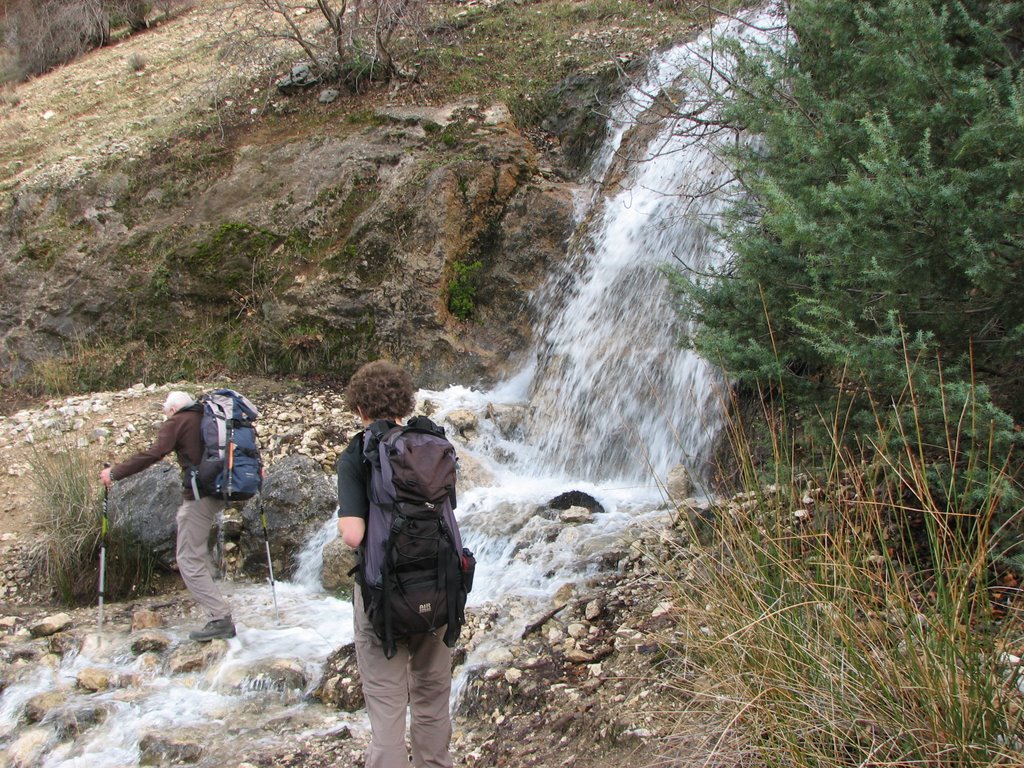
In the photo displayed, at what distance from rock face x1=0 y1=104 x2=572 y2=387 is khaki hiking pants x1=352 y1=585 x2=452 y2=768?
680 cm

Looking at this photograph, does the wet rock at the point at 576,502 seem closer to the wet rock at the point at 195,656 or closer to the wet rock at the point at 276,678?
the wet rock at the point at 276,678

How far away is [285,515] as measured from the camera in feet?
24.7

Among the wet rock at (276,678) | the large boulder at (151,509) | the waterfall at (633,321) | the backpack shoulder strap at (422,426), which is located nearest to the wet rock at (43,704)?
the wet rock at (276,678)

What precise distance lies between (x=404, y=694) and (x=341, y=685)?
180cm

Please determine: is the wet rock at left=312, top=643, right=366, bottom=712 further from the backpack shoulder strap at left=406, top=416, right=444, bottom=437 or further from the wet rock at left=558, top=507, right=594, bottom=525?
the backpack shoulder strap at left=406, top=416, right=444, bottom=437

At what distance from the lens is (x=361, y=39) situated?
13008mm

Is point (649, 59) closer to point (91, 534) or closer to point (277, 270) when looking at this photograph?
point (277, 270)

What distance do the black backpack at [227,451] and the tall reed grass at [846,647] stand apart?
3.51m

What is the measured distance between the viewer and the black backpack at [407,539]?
326 centimetres

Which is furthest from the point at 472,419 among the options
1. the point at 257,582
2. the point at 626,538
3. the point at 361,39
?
the point at 361,39

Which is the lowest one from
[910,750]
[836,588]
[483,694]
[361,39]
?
[483,694]

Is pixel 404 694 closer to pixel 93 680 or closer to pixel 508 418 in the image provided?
pixel 93 680

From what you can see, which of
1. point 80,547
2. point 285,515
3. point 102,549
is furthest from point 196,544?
point 80,547

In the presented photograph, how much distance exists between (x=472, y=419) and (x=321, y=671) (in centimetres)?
406
